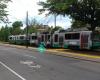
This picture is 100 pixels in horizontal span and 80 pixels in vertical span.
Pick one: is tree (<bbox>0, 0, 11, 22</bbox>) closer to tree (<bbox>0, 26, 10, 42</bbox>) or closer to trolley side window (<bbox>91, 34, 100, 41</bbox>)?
trolley side window (<bbox>91, 34, 100, 41</bbox>)

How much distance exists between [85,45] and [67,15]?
537 centimetres

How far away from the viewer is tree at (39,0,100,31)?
49750mm

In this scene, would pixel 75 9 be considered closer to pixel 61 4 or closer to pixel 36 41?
pixel 61 4

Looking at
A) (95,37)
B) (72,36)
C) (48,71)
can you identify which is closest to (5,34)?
(72,36)

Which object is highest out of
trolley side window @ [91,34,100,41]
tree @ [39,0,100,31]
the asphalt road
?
tree @ [39,0,100,31]

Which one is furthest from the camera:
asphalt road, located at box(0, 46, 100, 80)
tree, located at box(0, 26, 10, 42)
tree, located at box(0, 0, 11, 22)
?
tree, located at box(0, 26, 10, 42)

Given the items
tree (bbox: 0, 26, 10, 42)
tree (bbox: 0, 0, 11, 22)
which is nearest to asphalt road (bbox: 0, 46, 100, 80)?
tree (bbox: 0, 0, 11, 22)

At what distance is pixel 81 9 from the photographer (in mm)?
51250

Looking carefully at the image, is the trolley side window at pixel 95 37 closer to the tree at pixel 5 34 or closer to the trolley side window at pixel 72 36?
the trolley side window at pixel 72 36

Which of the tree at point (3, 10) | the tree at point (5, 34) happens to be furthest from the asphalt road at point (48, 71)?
the tree at point (5, 34)

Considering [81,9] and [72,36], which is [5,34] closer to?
[72,36]

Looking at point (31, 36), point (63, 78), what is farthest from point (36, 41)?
point (63, 78)

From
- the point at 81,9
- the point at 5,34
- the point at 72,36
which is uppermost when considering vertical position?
the point at 81,9

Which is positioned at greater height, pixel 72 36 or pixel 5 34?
pixel 5 34
